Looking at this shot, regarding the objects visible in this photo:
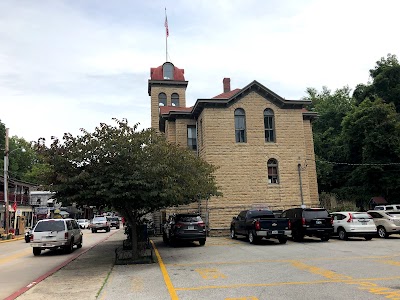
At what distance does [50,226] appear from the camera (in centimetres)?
1808

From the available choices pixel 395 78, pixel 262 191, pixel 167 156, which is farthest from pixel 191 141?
pixel 395 78

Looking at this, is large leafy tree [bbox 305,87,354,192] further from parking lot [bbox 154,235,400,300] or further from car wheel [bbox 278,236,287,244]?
parking lot [bbox 154,235,400,300]

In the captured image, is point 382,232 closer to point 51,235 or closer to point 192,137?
point 192,137

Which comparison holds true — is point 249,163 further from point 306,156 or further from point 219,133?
point 306,156

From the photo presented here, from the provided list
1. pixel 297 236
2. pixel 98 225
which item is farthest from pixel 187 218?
pixel 98 225

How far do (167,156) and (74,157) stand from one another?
3242mm

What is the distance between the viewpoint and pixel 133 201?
1337cm

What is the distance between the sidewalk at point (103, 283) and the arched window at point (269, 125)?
60.0 feet

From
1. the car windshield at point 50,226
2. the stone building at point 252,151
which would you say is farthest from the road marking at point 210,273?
the stone building at point 252,151

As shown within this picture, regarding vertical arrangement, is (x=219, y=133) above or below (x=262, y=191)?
above

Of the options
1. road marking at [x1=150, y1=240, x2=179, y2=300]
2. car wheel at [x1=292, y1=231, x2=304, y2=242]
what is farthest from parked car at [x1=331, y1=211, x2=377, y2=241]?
road marking at [x1=150, y1=240, x2=179, y2=300]

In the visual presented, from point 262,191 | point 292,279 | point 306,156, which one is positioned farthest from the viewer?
point 306,156

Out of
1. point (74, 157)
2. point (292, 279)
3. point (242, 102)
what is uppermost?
point (242, 102)

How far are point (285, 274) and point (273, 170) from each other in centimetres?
1872
